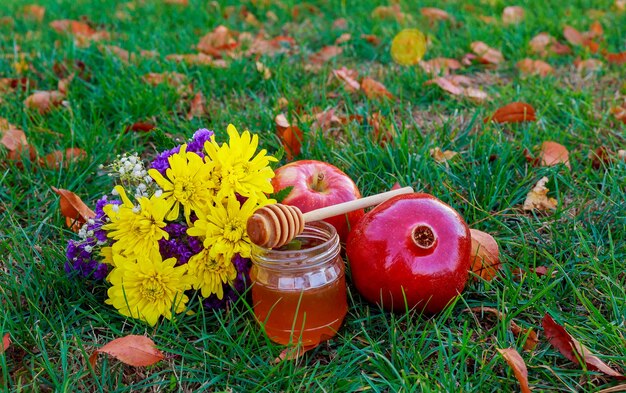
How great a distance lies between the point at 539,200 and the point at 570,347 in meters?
0.79

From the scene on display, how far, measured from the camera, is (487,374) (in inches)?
60.6

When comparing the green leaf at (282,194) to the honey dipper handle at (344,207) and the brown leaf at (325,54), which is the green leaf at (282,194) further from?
the brown leaf at (325,54)

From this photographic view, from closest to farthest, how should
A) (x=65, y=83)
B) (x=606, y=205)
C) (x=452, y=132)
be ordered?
(x=606, y=205)
(x=452, y=132)
(x=65, y=83)

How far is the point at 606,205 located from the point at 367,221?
3.06 feet

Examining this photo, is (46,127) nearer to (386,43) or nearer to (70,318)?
(70,318)

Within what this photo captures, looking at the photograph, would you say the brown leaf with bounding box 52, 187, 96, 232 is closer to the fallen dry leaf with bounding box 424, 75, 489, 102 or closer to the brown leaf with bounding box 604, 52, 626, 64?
the fallen dry leaf with bounding box 424, 75, 489, 102

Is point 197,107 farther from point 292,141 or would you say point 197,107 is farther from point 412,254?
point 412,254

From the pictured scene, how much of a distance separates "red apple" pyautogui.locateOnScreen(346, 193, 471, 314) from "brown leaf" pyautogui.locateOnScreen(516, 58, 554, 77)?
1992mm

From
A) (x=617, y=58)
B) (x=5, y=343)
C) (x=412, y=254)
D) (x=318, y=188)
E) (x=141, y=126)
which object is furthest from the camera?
(x=617, y=58)

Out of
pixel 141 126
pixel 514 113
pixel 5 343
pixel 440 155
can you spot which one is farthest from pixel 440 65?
pixel 5 343

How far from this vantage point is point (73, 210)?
214 centimetres

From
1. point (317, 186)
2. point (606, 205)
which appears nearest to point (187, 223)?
point (317, 186)

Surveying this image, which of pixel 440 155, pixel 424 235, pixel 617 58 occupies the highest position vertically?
pixel 424 235

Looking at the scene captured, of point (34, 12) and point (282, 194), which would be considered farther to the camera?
point (34, 12)
